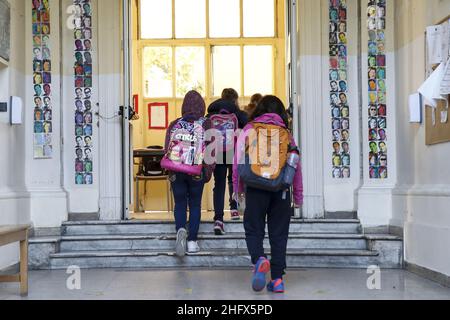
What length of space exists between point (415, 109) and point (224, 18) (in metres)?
4.81

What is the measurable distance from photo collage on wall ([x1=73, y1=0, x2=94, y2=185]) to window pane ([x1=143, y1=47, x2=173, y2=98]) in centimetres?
294

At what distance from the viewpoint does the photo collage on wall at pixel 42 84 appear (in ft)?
24.3

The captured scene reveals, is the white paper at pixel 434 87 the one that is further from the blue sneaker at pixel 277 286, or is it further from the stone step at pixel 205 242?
the blue sneaker at pixel 277 286

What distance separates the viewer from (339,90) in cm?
748

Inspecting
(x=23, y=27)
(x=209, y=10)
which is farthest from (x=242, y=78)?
(x=23, y=27)

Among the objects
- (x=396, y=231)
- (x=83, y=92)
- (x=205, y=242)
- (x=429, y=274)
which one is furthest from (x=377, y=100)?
(x=83, y=92)

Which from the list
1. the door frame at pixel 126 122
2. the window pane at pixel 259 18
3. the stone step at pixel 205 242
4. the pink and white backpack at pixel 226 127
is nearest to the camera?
the stone step at pixel 205 242

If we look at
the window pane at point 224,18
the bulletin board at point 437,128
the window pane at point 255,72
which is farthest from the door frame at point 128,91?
the window pane at point 224,18

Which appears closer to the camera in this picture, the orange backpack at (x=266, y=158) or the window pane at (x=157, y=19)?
the orange backpack at (x=266, y=158)

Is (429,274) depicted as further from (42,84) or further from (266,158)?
(42,84)

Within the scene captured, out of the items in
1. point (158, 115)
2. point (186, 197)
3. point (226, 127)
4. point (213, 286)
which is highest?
point (158, 115)

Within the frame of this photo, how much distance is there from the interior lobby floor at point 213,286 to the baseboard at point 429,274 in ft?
0.20

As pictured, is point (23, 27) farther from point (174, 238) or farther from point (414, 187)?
point (414, 187)

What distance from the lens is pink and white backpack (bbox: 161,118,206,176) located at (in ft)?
20.9
